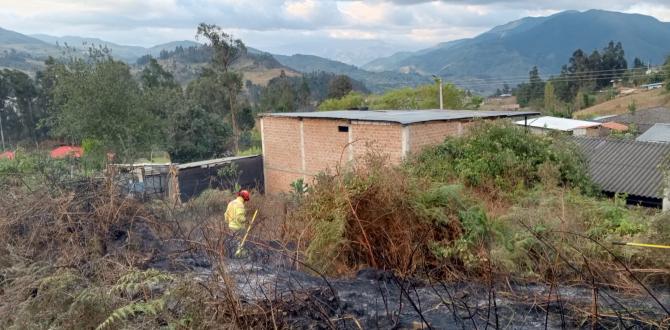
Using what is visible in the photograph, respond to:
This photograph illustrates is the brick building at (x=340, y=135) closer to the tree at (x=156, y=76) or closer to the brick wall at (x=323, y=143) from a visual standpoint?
the brick wall at (x=323, y=143)

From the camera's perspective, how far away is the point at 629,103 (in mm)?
41969

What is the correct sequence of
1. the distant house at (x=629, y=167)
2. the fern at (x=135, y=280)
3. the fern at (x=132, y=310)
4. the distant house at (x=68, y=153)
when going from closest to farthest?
1. the fern at (x=132, y=310)
2. the fern at (x=135, y=280)
3. the distant house at (x=629, y=167)
4. the distant house at (x=68, y=153)

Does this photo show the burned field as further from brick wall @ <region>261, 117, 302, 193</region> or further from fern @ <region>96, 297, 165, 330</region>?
brick wall @ <region>261, 117, 302, 193</region>

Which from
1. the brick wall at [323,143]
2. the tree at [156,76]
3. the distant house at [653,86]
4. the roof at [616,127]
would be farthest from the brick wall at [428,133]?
the distant house at [653,86]

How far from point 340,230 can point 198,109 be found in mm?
21651

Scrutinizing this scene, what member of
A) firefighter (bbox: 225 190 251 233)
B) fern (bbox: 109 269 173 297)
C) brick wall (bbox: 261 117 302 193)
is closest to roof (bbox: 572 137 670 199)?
brick wall (bbox: 261 117 302 193)

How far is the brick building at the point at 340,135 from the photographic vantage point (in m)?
11.5

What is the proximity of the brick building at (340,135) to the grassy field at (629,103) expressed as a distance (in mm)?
30953

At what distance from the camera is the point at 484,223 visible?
519 cm

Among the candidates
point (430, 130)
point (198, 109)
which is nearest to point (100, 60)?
point (198, 109)

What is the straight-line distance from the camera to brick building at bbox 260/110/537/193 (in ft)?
37.7

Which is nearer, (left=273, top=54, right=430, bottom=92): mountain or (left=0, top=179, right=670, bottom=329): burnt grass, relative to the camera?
(left=0, top=179, right=670, bottom=329): burnt grass

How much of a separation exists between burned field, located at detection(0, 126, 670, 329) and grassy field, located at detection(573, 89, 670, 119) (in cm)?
3809

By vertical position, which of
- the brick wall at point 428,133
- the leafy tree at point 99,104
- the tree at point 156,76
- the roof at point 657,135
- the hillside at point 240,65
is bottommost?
the roof at point 657,135
